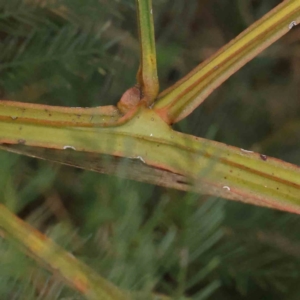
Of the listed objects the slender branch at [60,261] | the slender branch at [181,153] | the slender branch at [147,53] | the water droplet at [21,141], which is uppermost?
the slender branch at [147,53]

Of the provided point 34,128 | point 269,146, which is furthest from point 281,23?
point 269,146

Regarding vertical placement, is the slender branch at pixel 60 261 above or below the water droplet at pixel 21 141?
below

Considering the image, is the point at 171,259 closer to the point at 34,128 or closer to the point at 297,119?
the point at 34,128
